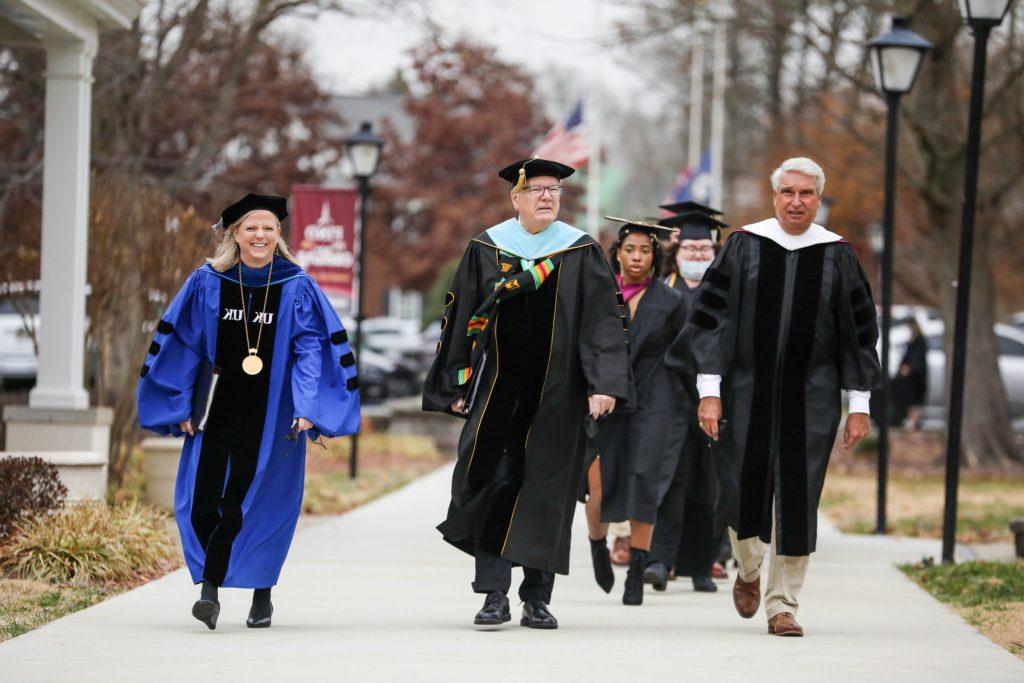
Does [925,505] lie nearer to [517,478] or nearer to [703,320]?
[703,320]

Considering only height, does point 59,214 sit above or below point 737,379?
above

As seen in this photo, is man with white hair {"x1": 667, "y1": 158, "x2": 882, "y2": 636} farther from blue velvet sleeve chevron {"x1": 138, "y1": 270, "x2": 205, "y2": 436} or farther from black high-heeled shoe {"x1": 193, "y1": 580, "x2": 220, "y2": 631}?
black high-heeled shoe {"x1": 193, "y1": 580, "x2": 220, "y2": 631}

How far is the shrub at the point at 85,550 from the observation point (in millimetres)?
8797

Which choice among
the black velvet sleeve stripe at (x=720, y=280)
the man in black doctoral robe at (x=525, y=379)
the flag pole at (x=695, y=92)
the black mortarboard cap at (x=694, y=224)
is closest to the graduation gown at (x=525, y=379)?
the man in black doctoral robe at (x=525, y=379)

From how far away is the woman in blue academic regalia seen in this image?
24.2 feet

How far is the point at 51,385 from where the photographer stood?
38.9ft

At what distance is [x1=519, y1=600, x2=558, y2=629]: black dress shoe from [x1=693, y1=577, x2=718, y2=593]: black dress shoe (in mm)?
2188

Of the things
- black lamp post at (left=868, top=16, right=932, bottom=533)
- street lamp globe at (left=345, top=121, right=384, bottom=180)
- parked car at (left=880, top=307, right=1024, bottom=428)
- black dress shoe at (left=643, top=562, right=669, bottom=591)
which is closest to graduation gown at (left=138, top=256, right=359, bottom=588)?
black dress shoe at (left=643, top=562, right=669, bottom=591)

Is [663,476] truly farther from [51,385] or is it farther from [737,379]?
[51,385]

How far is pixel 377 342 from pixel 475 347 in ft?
126

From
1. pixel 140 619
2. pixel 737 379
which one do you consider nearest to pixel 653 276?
pixel 737 379

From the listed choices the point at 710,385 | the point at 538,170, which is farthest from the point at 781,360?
the point at 538,170

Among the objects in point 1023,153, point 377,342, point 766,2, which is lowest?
point 377,342

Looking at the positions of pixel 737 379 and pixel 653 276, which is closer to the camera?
pixel 737 379
